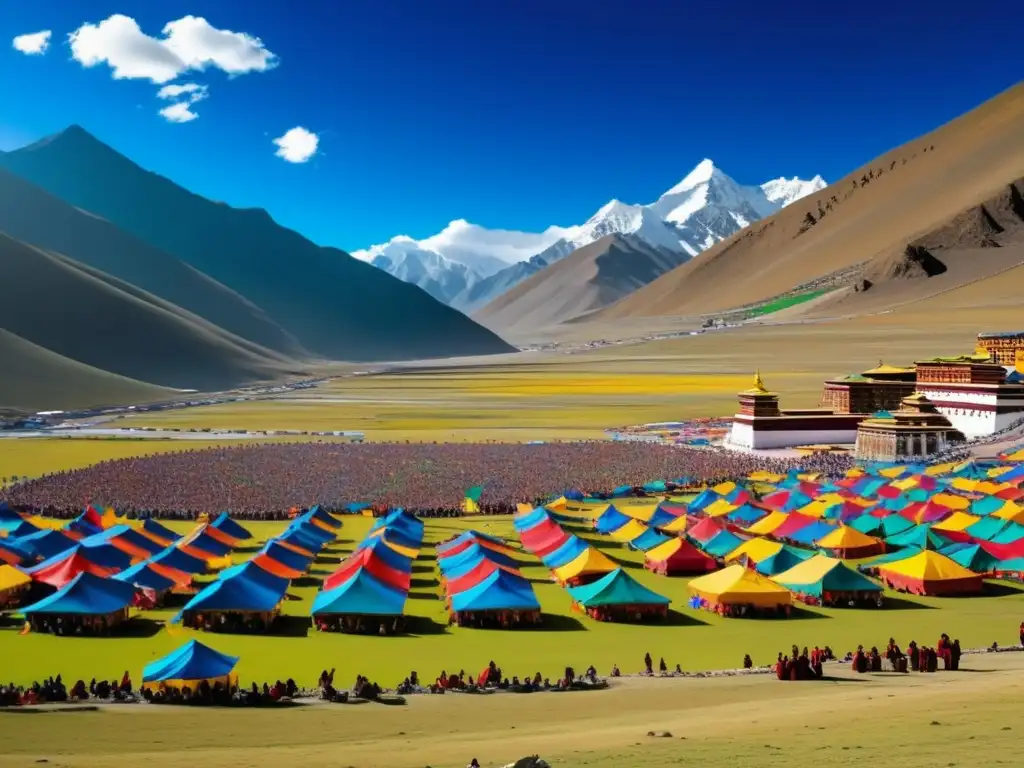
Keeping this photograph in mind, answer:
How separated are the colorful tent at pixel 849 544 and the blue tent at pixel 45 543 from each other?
21.6 meters

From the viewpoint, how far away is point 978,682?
15734 millimetres

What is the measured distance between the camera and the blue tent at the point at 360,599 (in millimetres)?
22141

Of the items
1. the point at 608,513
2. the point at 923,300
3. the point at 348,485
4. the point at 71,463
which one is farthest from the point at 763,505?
the point at 923,300

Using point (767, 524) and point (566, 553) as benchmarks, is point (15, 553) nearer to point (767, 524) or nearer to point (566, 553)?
point (566, 553)

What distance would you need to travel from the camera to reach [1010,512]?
32.5m

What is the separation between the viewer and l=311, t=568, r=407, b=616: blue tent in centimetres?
2214

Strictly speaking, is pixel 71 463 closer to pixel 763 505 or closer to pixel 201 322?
pixel 763 505

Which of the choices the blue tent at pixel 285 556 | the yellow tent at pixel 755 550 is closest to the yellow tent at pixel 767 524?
the yellow tent at pixel 755 550

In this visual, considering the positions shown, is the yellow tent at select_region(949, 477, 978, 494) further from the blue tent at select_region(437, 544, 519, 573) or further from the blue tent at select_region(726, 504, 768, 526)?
the blue tent at select_region(437, 544, 519, 573)

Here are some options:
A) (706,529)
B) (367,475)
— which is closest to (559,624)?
(706,529)

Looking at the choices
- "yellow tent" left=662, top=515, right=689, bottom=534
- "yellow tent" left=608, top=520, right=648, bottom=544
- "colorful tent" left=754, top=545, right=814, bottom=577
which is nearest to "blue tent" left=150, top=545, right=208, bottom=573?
"yellow tent" left=608, top=520, right=648, bottom=544

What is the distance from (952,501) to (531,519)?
558 inches

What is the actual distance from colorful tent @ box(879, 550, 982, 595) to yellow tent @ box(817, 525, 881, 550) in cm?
422

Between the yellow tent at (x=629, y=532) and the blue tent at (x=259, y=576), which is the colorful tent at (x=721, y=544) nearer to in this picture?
the yellow tent at (x=629, y=532)
